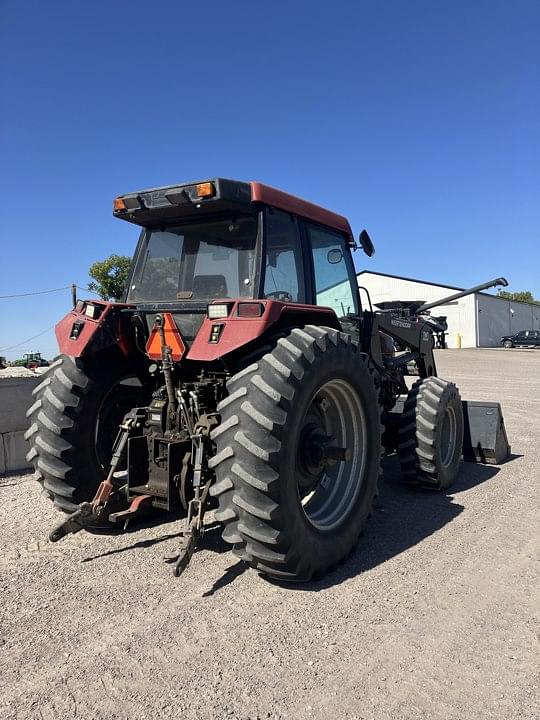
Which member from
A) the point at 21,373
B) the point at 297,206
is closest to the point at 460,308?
the point at 21,373

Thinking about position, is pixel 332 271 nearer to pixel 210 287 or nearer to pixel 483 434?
pixel 210 287

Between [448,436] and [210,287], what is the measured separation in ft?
11.2

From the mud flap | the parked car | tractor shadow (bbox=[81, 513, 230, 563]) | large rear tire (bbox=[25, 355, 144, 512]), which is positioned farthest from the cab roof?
the parked car

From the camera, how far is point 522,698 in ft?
8.13

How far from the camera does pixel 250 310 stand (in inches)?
144

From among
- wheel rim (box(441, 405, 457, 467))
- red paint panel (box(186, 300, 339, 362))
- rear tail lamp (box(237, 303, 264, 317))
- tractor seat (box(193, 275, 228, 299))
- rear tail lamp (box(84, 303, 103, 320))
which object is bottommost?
wheel rim (box(441, 405, 457, 467))

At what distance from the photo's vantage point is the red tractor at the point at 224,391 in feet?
11.0

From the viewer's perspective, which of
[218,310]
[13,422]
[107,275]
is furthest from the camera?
[107,275]

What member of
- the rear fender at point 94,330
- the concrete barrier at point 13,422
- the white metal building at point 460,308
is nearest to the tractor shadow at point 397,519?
the rear fender at point 94,330

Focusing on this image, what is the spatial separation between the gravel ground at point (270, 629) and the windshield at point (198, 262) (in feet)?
6.25

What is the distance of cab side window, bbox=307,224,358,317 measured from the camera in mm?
4812

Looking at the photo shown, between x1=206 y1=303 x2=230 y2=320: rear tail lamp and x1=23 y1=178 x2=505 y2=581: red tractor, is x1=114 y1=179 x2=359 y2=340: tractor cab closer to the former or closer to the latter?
x1=23 y1=178 x2=505 y2=581: red tractor

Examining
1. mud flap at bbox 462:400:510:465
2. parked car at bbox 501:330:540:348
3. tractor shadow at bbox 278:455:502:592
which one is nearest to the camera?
tractor shadow at bbox 278:455:502:592

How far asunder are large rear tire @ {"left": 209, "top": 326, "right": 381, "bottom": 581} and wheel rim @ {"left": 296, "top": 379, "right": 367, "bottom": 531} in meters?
0.01
